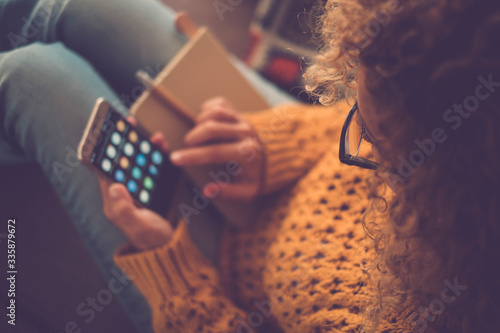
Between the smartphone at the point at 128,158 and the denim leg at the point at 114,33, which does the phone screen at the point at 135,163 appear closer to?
the smartphone at the point at 128,158

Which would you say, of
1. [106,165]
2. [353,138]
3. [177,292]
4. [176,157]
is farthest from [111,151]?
[353,138]

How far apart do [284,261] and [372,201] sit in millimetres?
176

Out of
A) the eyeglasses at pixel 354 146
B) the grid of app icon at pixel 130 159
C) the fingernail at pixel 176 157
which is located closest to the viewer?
the eyeglasses at pixel 354 146

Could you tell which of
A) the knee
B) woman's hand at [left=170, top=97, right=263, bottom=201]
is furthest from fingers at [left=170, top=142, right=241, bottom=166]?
the knee

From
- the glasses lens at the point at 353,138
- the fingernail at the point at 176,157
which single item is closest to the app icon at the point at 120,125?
the fingernail at the point at 176,157

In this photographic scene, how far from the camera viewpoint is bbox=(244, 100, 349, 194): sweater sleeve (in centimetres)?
66

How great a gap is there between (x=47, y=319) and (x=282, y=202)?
0.44 metres

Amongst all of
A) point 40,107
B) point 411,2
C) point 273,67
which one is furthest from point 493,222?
point 273,67

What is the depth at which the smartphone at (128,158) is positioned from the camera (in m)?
0.50

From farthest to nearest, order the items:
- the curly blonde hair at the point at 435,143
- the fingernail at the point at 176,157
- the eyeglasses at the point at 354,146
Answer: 1. the fingernail at the point at 176,157
2. the eyeglasses at the point at 354,146
3. the curly blonde hair at the point at 435,143

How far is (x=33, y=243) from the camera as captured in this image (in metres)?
0.59

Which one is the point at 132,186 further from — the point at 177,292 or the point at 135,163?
the point at 177,292

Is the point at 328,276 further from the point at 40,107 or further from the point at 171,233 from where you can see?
the point at 40,107

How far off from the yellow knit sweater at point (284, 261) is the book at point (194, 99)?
6cm
